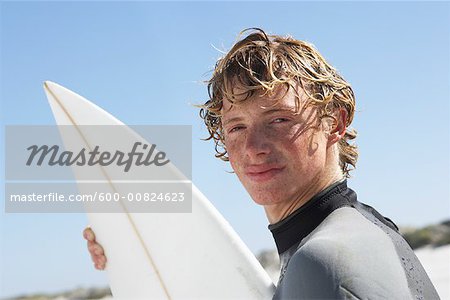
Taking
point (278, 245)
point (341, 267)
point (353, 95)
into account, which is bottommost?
point (341, 267)

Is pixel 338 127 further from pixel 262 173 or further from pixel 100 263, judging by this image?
pixel 100 263

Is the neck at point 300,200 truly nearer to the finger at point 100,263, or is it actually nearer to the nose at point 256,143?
the nose at point 256,143

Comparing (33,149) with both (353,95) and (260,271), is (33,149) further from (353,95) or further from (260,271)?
(353,95)

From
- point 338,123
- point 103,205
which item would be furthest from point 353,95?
point 103,205

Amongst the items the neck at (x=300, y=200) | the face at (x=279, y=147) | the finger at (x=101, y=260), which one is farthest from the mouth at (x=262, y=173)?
the finger at (x=101, y=260)

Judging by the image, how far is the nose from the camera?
2.08m

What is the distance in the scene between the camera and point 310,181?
211 cm

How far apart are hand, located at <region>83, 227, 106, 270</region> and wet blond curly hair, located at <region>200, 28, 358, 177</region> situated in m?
1.40

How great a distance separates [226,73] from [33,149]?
265 cm

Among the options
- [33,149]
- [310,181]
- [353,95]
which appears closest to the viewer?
[310,181]

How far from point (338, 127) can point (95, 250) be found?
70.3 inches

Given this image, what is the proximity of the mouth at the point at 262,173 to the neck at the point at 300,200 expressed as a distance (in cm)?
12

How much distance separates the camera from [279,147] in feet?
6.79

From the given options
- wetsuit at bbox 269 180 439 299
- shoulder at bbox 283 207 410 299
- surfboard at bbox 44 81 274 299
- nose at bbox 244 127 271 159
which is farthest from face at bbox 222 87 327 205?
surfboard at bbox 44 81 274 299
